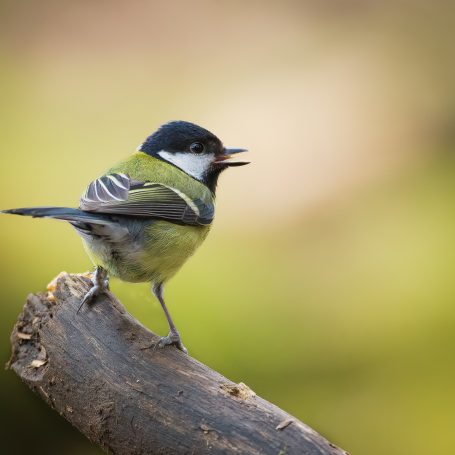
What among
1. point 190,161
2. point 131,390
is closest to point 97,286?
point 131,390

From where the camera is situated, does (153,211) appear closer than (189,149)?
Yes

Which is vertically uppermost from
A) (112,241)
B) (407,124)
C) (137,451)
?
(407,124)

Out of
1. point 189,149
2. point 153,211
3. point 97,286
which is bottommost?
point 97,286

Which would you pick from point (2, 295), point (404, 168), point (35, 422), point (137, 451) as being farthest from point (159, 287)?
point (404, 168)

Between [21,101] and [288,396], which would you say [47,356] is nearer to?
[288,396]

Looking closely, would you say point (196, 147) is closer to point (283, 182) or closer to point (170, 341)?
point (170, 341)

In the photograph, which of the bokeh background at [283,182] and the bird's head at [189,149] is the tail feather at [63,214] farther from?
the bokeh background at [283,182]
